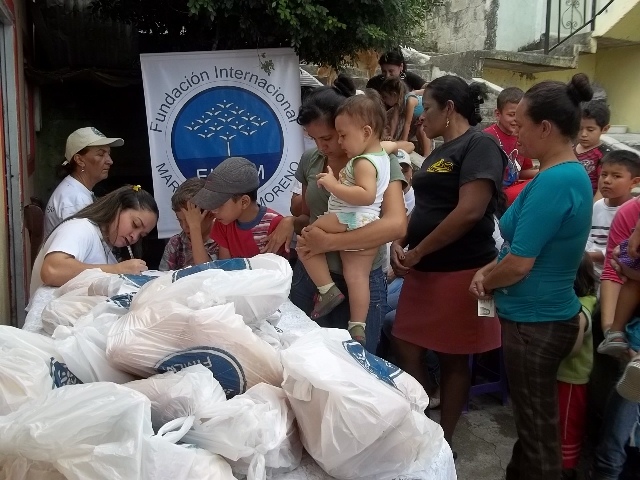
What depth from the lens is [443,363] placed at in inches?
123

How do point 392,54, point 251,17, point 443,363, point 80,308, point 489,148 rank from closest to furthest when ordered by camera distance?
point 80,308, point 489,148, point 443,363, point 251,17, point 392,54

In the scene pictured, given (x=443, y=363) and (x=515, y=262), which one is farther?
(x=443, y=363)

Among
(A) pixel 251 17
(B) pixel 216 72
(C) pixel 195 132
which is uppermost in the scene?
(A) pixel 251 17

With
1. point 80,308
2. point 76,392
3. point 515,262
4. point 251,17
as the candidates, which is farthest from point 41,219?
point 76,392

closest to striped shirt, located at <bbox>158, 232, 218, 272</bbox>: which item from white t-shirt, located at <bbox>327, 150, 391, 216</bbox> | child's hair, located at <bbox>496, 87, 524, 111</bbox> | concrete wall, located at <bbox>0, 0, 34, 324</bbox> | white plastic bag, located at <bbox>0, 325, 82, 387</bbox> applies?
white t-shirt, located at <bbox>327, 150, 391, 216</bbox>

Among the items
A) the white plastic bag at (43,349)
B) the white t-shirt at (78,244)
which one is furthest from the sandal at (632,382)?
the white t-shirt at (78,244)

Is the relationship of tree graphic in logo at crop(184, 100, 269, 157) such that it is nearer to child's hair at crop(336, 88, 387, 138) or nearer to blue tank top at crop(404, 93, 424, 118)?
blue tank top at crop(404, 93, 424, 118)

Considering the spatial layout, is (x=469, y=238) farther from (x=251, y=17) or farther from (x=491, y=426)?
(x=251, y=17)

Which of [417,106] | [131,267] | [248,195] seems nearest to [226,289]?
[131,267]

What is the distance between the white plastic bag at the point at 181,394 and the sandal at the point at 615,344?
7.18ft

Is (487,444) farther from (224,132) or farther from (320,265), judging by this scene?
(224,132)

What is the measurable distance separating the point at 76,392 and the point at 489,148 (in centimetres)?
218

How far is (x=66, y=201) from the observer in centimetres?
385

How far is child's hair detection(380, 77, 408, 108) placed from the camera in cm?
543
